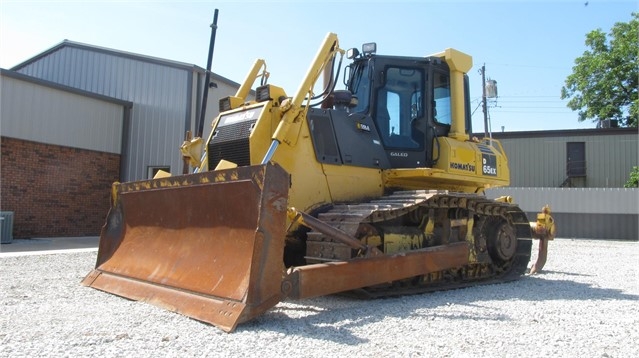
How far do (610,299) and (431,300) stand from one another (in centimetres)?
221

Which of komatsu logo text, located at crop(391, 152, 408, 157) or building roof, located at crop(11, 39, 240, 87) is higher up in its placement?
building roof, located at crop(11, 39, 240, 87)

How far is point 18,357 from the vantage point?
10.8ft

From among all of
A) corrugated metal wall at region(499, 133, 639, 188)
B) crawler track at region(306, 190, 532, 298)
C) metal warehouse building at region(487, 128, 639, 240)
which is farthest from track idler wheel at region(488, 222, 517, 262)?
corrugated metal wall at region(499, 133, 639, 188)

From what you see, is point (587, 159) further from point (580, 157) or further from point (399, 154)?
point (399, 154)

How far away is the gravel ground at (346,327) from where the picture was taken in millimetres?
3555

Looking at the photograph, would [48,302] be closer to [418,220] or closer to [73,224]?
[418,220]

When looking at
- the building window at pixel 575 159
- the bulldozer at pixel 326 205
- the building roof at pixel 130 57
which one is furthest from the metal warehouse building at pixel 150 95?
the building window at pixel 575 159

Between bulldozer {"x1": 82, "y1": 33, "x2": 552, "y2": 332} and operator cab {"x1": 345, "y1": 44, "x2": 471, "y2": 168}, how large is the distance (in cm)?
2

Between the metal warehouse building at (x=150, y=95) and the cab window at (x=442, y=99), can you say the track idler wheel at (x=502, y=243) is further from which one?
the metal warehouse building at (x=150, y=95)

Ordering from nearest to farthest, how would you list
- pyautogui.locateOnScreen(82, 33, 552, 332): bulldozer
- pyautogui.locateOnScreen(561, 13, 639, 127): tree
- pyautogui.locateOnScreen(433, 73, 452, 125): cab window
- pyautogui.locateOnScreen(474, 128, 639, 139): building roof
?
1. pyautogui.locateOnScreen(82, 33, 552, 332): bulldozer
2. pyautogui.locateOnScreen(433, 73, 452, 125): cab window
3. pyautogui.locateOnScreen(474, 128, 639, 139): building roof
4. pyautogui.locateOnScreen(561, 13, 639, 127): tree

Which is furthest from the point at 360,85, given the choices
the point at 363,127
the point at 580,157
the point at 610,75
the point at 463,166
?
the point at 610,75

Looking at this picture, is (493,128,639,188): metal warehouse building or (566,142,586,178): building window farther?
(566,142,586,178): building window

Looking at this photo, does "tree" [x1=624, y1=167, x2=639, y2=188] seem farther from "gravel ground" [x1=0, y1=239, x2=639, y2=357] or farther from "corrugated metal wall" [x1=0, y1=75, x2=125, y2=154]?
"corrugated metal wall" [x1=0, y1=75, x2=125, y2=154]

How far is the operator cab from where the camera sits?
696 cm
